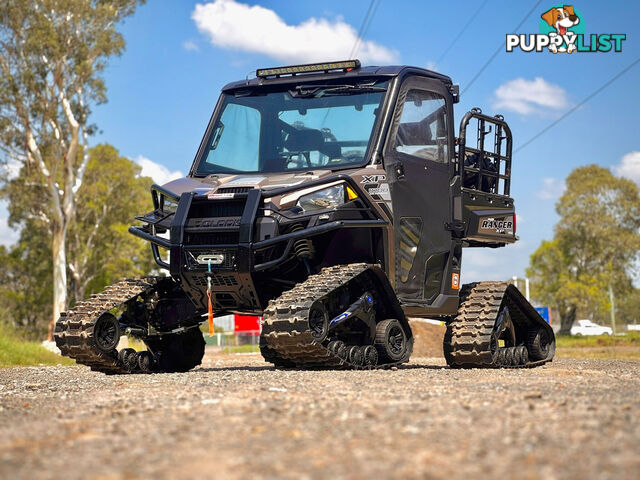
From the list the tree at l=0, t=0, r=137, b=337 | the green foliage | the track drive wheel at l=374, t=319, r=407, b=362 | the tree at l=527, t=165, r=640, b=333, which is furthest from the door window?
the tree at l=527, t=165, r=640, b=333

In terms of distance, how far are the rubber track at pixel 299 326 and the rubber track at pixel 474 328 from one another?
1.95 metres

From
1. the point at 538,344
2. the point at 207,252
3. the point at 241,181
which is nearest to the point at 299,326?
the point at 207,252

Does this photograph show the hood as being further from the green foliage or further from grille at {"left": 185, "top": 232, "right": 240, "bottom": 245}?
the green foliage

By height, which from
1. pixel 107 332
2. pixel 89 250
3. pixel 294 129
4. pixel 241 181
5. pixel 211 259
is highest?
pixel 89 250

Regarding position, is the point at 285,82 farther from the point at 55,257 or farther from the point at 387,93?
the point at 55,257

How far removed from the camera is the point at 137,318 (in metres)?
11.0

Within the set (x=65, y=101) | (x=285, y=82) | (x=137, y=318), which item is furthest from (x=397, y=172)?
(x=65, y=101)

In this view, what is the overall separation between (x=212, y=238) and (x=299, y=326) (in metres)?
1.61

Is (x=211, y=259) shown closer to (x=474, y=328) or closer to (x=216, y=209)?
(x=216, y=209)

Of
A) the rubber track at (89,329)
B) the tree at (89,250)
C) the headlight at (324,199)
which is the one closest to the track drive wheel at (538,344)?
the headlight at (324,199)

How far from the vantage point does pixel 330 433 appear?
446cm

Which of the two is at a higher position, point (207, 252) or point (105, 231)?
point (105, 231)

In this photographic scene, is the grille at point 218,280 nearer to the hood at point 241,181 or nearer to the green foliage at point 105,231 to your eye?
the hood at point 241,181

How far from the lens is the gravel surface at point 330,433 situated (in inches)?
144
